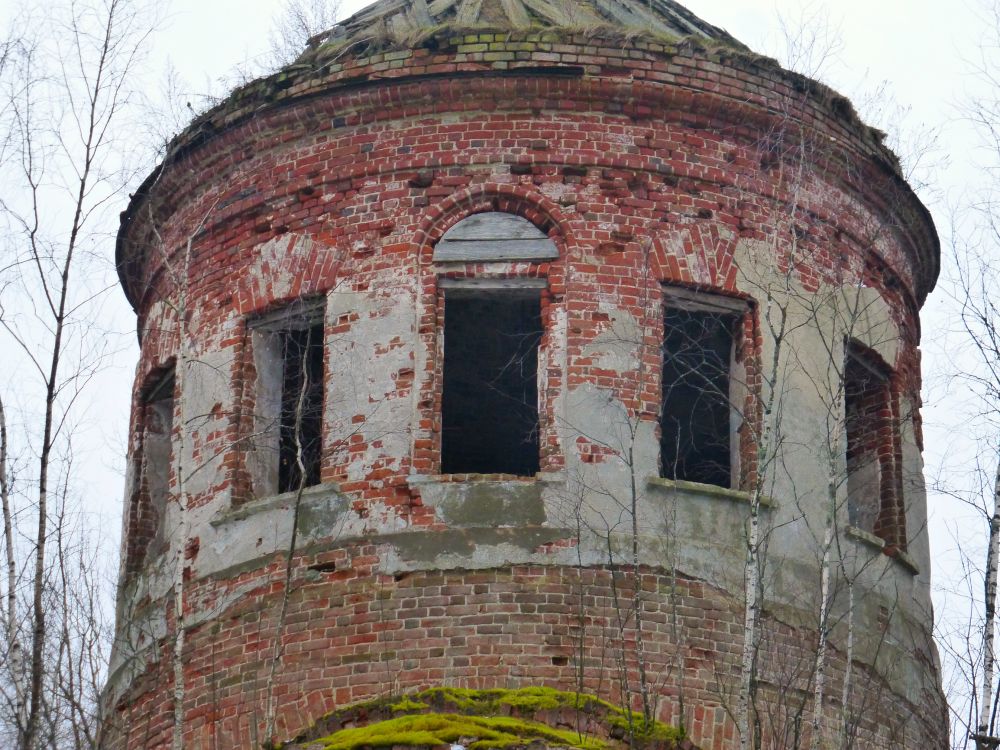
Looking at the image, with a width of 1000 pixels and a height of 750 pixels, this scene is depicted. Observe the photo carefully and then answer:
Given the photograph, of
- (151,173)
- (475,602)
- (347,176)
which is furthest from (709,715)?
(151,173)

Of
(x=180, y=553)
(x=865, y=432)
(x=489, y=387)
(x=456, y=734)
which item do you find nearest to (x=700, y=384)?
(x=865, y=432)

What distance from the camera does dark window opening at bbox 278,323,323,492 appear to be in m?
16.0

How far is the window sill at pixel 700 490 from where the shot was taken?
14.8 m

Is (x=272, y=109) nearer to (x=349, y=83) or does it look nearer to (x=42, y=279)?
(x=349, y=83)

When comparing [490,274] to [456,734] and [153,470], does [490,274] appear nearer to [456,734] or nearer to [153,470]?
[153,470]

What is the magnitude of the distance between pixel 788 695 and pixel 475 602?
2.17 metres

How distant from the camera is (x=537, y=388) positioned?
50.4 ft

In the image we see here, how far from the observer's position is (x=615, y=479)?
48.4 ft

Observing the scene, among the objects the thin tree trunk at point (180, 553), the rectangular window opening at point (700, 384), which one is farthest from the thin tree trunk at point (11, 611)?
the rectangular window opening at point (700, 384)

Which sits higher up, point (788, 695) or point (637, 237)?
point (637, 237)

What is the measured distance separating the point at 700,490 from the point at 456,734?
2.65m

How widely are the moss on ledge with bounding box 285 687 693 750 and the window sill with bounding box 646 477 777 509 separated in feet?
5.48

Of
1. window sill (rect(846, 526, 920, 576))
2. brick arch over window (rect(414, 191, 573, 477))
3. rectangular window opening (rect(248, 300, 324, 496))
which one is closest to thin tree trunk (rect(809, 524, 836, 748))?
window sill (rect(846, 526, 920, 576))

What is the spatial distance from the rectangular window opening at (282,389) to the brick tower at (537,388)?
0.04 meters
